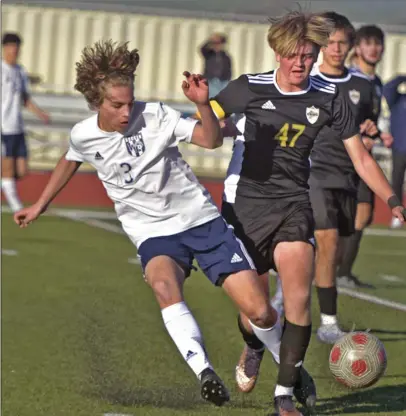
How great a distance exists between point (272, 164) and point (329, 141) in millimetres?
2781

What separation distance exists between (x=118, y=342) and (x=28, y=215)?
2.01 meters

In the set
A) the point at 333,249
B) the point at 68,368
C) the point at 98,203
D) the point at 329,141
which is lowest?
the point at 98,203

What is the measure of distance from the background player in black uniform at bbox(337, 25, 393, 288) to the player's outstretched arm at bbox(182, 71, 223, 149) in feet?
13.0

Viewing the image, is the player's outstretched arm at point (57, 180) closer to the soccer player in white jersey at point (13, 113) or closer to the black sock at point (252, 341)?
the black sock at point (252, 341)

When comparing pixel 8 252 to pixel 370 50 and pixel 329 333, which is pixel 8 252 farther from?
pixel 329 333

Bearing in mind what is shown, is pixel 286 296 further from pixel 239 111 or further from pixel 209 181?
pixel 209 181

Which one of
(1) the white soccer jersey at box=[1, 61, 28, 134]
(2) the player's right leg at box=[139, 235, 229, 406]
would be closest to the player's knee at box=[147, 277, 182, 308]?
(2) the player's right leg at box=[139, 235, 229, 406]

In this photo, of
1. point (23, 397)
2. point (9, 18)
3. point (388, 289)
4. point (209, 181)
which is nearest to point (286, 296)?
point (23, 397)

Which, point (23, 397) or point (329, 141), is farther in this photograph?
point (329, 141)

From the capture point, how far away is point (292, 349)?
21.6 ft

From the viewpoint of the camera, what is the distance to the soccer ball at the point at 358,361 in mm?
6926

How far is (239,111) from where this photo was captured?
6.98 metres

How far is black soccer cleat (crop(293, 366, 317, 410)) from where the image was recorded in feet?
22.2

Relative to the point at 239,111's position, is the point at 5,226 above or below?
below
